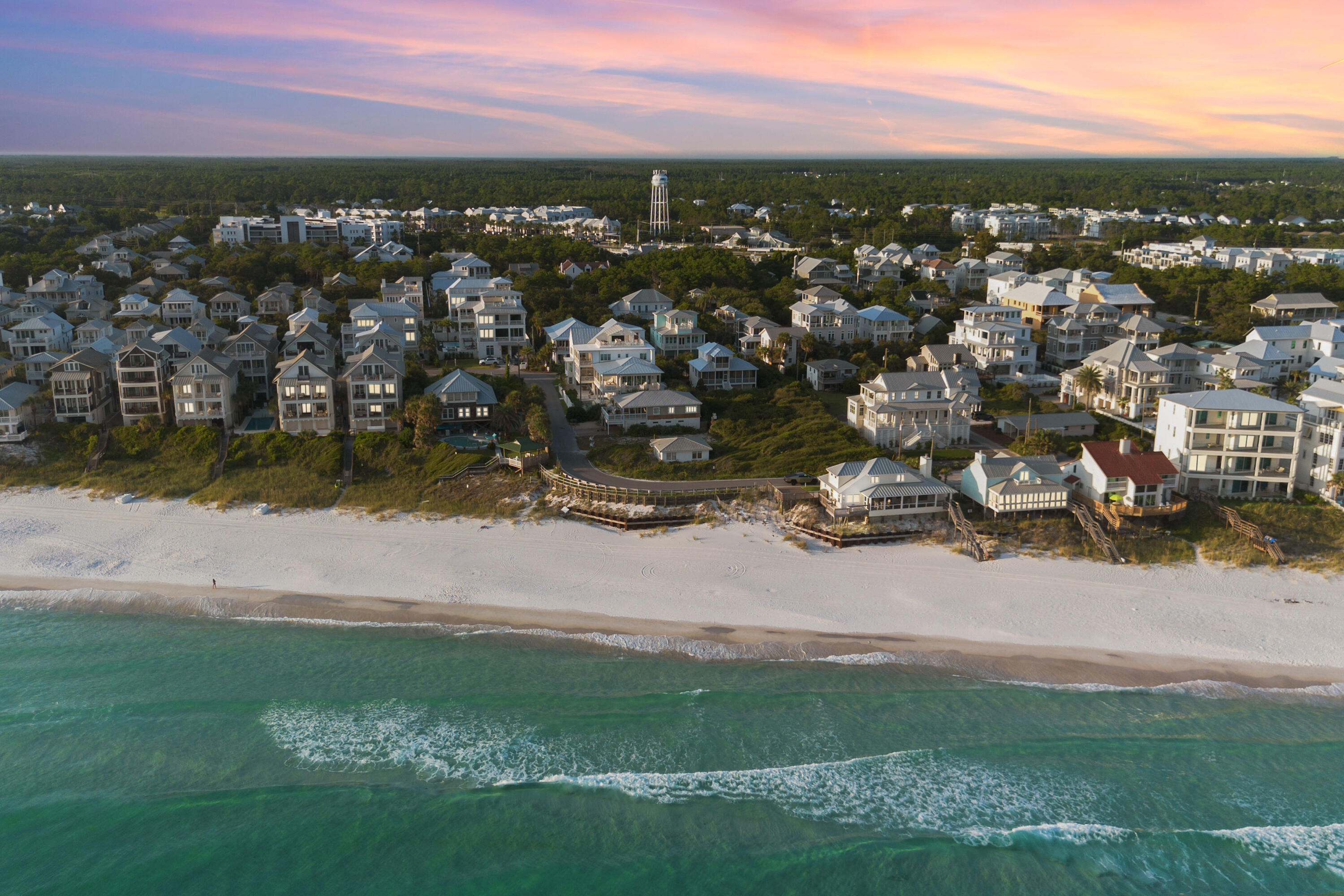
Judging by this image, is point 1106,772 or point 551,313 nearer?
point 1106,772

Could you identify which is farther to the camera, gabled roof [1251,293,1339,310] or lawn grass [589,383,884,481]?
gabled roof [1251,293,1339,310]

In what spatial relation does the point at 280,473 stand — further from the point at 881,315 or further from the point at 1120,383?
the point at 1120,383

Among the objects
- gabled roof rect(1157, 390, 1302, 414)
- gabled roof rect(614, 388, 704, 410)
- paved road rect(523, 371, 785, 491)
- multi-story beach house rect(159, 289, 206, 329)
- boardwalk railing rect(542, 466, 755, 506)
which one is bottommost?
boardwalk railing rect(542, 466, 755, 506)

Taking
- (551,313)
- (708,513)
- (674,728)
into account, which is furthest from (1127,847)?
(551,313)

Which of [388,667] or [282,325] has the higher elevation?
[282,325]

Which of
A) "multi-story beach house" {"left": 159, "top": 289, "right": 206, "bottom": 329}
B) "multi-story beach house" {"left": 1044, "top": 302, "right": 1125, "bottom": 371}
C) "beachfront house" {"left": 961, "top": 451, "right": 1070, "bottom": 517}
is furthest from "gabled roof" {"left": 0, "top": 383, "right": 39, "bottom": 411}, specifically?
"multi-story beach house" {"left": 1044, "top": 302, "right": 1125, "bottom": 371}

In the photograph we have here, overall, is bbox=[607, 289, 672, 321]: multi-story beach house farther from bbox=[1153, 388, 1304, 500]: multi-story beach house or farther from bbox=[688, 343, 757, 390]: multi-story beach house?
bbox=[1153, 388, 1304, 500]: multi-story beach house

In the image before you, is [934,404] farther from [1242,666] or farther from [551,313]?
[551,313]
